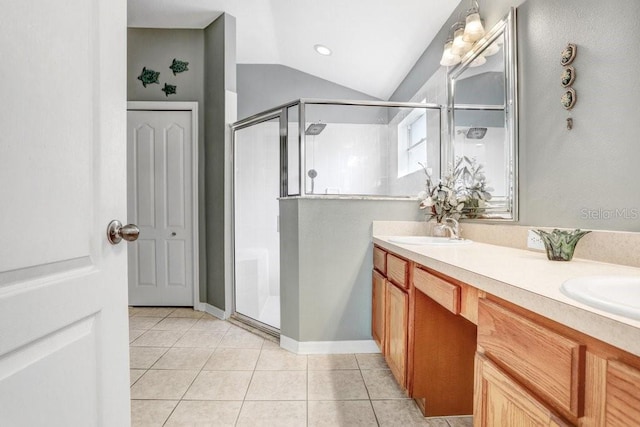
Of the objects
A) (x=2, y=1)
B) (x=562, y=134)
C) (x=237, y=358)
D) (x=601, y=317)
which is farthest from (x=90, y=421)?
(x=562, y=134)

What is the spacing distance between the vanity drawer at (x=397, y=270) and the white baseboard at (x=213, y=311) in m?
1.79

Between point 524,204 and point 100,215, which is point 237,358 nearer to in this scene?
point 100,215

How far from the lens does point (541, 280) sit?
0.80 m

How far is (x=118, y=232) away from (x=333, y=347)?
6.00 ft

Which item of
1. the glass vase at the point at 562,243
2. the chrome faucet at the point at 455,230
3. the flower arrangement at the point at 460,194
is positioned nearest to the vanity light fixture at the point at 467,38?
the flower arrangement at the point at 460,194

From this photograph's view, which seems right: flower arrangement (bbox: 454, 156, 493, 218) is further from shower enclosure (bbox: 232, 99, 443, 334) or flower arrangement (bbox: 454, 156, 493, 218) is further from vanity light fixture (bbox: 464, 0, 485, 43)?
vanity light fixture (bbox: 464, 0, 485, 43)

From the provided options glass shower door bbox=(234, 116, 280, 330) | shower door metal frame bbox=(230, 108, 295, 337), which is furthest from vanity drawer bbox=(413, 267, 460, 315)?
glass shower door bbox=(234, 116, 280, 330)

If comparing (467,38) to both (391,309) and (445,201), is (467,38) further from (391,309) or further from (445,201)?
(391,309)

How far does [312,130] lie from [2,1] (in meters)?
2.06

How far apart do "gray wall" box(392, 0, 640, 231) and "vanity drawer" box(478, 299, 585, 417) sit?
2.08 feet

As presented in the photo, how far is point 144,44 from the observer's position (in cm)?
326

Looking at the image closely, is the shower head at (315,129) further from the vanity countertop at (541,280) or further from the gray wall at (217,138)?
the vanity countertop at (541,280)

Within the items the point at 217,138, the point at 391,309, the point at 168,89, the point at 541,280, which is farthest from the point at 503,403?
the point at 168,89

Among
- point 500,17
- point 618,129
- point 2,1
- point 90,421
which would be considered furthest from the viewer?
point 500,17
